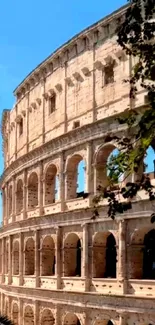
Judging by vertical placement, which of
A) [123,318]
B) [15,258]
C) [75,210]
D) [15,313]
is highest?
[75,210]

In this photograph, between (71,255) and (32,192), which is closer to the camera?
(71,255)

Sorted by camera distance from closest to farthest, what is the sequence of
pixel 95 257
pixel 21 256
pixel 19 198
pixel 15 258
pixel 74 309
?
pixel 95 257, pixel 74 309, pixel 21 256, pixel 15 258, pixel 19 198

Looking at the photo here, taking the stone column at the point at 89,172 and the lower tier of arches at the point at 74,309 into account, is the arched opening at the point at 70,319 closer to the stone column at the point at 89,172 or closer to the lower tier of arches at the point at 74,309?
the lower tier of arches at the point at 74,309

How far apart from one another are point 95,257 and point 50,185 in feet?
17.7

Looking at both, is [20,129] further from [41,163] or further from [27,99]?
[41,163]

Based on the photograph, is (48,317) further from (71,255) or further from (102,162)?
(102,162)

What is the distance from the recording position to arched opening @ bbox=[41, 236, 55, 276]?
28.0m

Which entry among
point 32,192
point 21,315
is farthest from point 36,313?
point 32,192

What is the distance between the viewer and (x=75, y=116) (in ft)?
86.4

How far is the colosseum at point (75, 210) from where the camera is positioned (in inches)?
880

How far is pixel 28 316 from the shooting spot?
29.3m

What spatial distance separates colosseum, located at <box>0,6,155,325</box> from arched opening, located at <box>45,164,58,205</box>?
4 centimetres

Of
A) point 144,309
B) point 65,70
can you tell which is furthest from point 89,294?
point 65,70

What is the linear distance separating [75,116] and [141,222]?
21.3 feet
